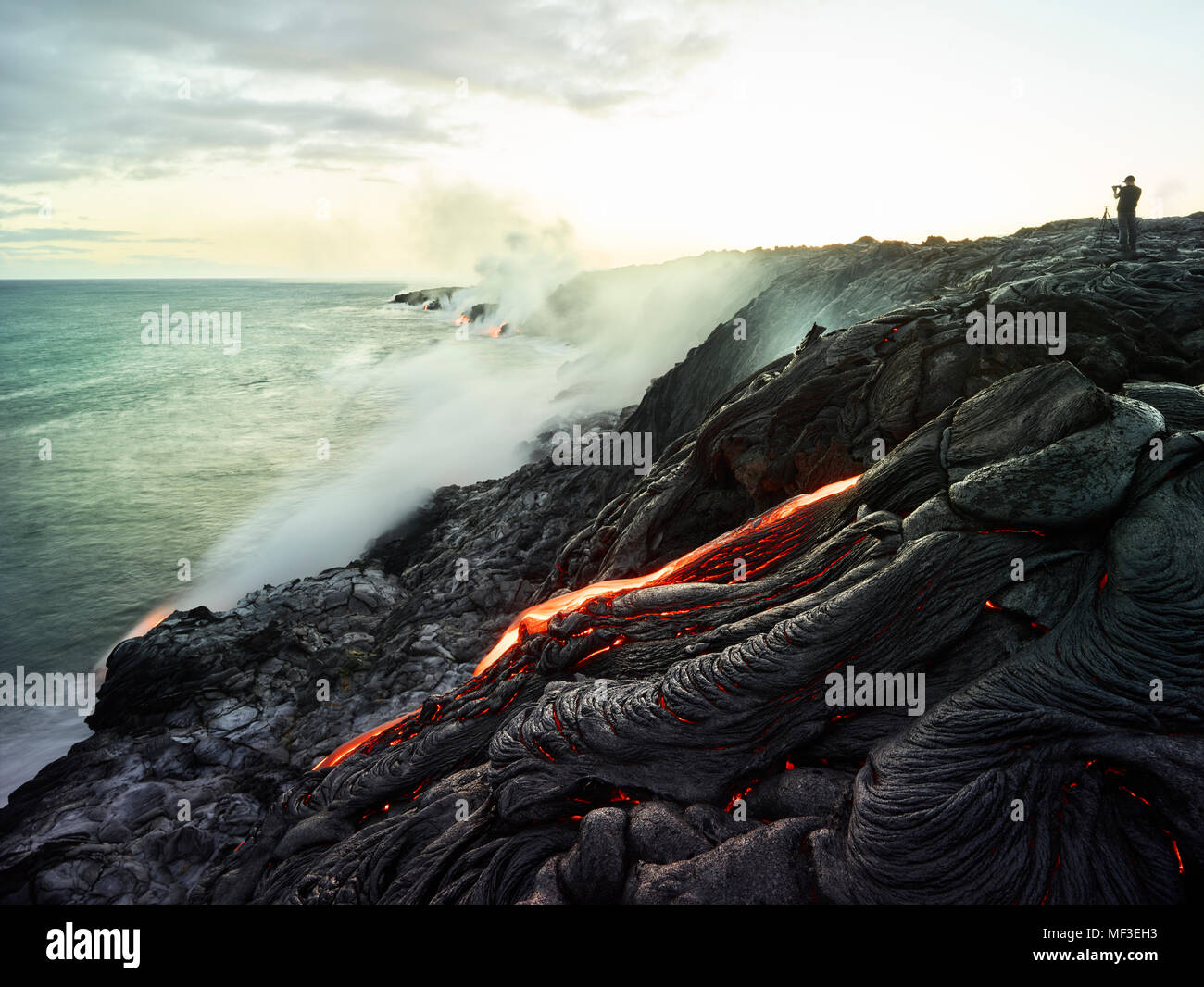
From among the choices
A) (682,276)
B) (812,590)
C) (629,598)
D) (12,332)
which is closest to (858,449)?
(812,590)

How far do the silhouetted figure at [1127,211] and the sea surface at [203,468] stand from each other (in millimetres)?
27464

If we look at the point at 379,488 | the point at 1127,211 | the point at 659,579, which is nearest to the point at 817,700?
the point at 659,579

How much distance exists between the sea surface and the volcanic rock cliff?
27.9 feet

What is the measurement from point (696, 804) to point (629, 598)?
12.2 ft

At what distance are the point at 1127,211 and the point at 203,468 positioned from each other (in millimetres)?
58268

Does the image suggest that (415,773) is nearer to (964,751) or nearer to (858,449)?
(964,751)

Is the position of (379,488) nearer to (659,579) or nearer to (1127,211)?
(659,579)

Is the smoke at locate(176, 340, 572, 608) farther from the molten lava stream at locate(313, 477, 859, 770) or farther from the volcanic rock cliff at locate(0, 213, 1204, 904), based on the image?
the molten lava stream at locate(313, 477, 859, 770)

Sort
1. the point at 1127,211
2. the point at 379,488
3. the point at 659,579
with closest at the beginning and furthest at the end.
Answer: the point at 659,579 < the point at 1127,211 < the point at 379,488

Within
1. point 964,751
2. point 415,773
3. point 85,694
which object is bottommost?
point 85,694

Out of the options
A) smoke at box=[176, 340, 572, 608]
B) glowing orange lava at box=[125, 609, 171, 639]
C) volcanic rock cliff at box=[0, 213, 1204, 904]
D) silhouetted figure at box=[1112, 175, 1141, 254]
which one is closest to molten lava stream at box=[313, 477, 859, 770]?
volcanic rock cliff at box=[0, 213, 1204, 904]

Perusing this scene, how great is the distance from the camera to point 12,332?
134125mm

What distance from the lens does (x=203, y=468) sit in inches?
1964

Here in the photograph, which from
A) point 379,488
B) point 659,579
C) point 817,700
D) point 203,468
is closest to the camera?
point 817,700
